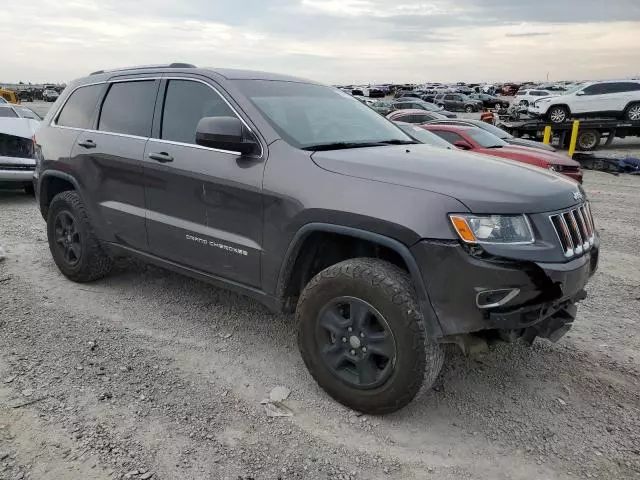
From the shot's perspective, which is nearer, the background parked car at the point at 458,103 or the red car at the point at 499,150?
the red car at the point at 499,150

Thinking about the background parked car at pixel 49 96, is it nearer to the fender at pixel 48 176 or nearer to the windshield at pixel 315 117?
the fender at pixel 48 176

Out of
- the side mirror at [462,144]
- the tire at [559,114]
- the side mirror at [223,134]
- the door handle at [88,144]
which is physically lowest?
the tire at [559,114]

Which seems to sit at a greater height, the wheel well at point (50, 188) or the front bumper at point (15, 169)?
the wheel well at point (50, 188)

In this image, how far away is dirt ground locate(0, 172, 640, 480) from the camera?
2.67 metres

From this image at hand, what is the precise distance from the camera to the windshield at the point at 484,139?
34.9 feet

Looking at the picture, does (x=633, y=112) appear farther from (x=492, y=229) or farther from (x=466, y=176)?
(x=492, y=229)

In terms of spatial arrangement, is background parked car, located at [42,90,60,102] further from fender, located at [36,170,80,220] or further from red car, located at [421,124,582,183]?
fender, located at [36,170,80,220]

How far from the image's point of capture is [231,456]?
8.87 feet

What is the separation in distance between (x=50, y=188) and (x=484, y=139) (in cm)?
821

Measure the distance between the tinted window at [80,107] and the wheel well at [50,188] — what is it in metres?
0.51

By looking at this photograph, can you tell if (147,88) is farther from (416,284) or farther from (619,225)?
(619,225)

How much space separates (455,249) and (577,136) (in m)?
19.0

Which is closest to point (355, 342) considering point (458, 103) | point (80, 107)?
point (80, 107)

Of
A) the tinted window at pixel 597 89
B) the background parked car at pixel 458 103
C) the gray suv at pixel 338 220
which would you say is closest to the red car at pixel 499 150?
the gray suv at pixel 338 220
